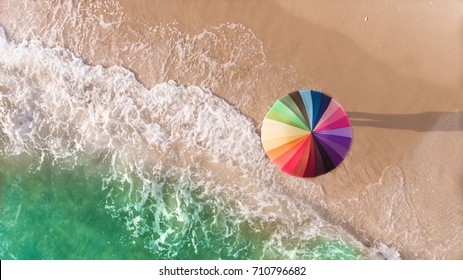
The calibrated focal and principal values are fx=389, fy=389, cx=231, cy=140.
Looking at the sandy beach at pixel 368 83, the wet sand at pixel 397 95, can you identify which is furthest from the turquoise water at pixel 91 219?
the wet sand at pixel 397 95

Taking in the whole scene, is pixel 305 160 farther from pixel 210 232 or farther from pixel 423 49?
pixel 423 49

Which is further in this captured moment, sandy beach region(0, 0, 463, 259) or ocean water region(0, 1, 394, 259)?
ocean water region(0, 1, 394, 259)

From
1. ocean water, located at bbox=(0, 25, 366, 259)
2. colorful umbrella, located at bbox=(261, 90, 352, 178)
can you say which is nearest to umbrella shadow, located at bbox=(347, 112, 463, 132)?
colorful umbrella, located at bbox=(261, 90, 352, 178)

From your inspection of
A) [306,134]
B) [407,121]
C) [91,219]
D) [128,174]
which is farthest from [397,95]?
[91,219]

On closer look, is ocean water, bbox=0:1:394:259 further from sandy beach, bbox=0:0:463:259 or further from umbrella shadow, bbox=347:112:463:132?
umbrella shadow, bbox=347:112:463:132

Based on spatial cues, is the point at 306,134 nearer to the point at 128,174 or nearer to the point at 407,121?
the point at 407,121

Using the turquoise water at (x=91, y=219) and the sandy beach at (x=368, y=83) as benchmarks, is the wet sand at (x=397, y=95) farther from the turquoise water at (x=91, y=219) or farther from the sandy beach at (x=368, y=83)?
the turquoise water at (x=91, y=219)
